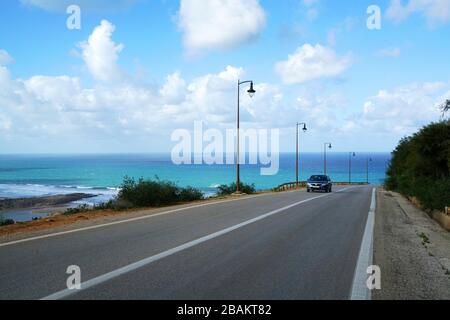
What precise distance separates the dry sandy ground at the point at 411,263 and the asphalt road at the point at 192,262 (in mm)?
555

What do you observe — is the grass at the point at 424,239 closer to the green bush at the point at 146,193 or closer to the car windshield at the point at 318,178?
the green bush at the point at 146,193

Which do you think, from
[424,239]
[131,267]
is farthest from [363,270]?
[424,239]

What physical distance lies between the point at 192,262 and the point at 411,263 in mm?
4091

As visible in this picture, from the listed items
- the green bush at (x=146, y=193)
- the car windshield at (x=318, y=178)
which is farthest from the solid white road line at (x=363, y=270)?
the car windshield at (x=318, y=178)

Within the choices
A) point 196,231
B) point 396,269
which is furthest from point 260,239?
point 396,269

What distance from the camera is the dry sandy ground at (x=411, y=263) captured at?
21.7ft

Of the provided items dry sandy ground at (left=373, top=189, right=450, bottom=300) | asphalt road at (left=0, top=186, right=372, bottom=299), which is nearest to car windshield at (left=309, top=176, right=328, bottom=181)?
dry sandy ground at (left=373, top=189, right=450, bottom=300)

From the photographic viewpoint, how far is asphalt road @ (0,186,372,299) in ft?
20.8

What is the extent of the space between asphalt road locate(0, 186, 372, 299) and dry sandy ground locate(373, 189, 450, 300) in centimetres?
56

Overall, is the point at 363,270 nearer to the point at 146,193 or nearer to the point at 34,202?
the point at 146,193

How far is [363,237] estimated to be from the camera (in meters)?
11.9

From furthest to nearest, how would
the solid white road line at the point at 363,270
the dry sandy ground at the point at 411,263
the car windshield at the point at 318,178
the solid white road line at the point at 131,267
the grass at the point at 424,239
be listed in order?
the car windshield at the point at 318,178 < the grass at the point at 424,239 < the dry sandy ground at the point at 411,263 < the solid white road line at the point at 363,270 < the solid white road line at the point at 131,267

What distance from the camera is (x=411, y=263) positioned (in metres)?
8.78
